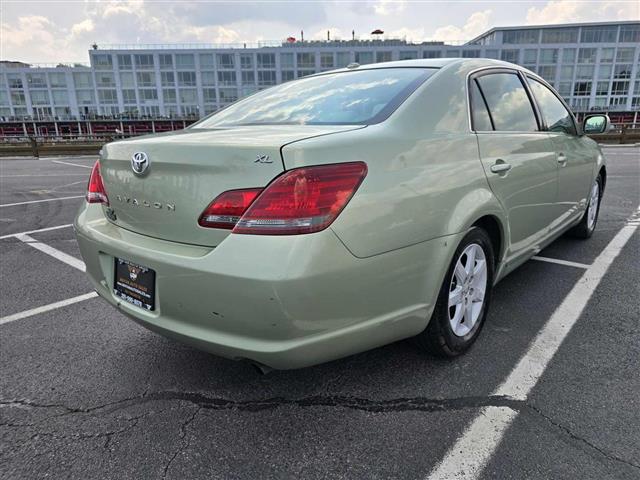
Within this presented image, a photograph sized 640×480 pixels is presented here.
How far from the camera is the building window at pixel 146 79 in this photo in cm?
6925

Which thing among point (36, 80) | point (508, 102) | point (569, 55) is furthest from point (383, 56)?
point (508, 102)

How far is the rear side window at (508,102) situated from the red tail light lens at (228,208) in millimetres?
1786

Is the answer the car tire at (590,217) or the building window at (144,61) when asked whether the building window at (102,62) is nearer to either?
the building window at (144,61)

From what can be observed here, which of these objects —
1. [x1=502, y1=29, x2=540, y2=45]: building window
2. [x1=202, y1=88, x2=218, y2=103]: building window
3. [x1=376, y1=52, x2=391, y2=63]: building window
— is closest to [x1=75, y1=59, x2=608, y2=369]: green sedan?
[x1=376, y1=52, x2=391, y2=63]: building window

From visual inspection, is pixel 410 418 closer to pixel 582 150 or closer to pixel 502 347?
pixel 502 347

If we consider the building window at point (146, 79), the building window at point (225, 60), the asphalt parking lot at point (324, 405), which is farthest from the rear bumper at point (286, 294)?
the building window at point (146, 79)

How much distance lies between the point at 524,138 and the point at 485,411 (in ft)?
6.01

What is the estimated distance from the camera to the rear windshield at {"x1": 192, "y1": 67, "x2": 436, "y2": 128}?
2.32 m

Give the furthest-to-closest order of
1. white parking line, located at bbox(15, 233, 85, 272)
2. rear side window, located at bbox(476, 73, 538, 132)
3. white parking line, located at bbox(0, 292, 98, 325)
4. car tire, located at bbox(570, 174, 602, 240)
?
car tire, located at bbox(570, 174, 602, 240)
white parking line, located at bbox(15, 233, 85, 272)
white parking line, located at bbox(0, 292, 98, 325)
rear side window, located at bbox(476, 73, 538, 132)

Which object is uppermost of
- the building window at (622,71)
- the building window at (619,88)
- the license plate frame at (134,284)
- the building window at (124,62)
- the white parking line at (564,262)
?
the building window at (124,62)

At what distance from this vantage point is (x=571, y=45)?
6525 centimetres

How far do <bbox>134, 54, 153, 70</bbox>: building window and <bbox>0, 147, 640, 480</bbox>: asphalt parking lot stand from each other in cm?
7406

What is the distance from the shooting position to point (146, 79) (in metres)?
69.6

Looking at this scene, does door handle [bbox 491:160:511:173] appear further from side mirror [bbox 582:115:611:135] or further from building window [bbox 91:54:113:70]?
building window [bbox 91:54:113:70]
